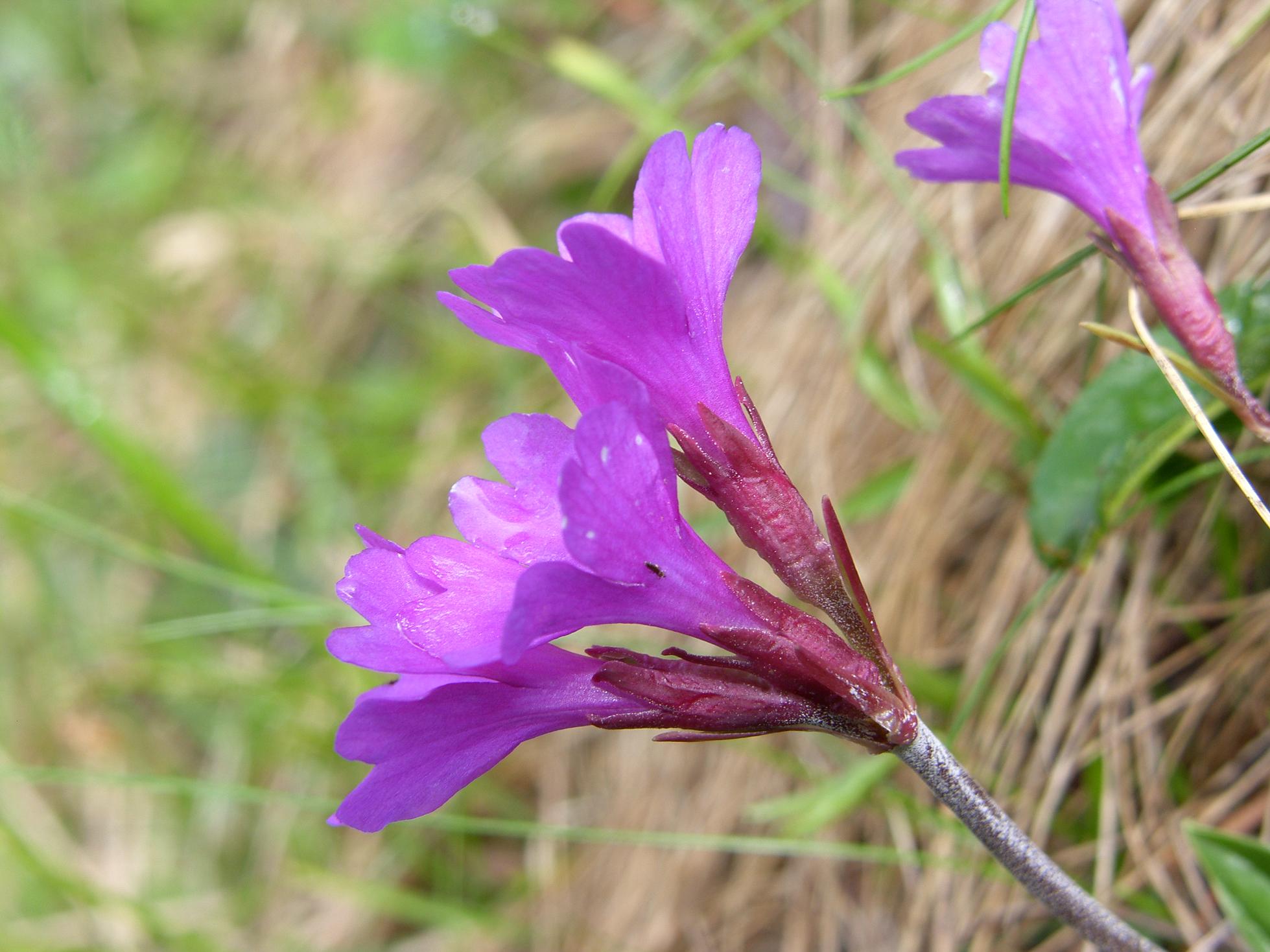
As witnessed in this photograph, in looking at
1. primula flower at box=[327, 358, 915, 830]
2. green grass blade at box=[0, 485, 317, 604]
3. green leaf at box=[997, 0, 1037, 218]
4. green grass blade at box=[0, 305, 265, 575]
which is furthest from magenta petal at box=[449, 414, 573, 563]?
green grass blade at box=[0, 305, 265, 575]

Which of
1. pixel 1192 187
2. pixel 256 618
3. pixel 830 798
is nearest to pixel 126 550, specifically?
pixel 256 618

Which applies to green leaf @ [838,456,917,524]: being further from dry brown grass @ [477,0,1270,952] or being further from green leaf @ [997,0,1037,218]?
green leaf @ [997,0,1037,218]

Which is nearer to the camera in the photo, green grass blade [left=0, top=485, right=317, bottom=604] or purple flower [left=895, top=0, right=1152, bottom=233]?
purple flower [left=895, top=0, right=1152, bottom=233]

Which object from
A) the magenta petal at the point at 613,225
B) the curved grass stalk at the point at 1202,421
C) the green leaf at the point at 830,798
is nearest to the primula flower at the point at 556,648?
the magenta petal at the point at 613,225

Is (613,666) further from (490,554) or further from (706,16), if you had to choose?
(706,16)

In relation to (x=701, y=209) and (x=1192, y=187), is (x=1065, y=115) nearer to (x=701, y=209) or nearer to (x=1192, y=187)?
(x=1192, y=187)

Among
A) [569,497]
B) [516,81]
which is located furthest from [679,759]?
[516,81]
